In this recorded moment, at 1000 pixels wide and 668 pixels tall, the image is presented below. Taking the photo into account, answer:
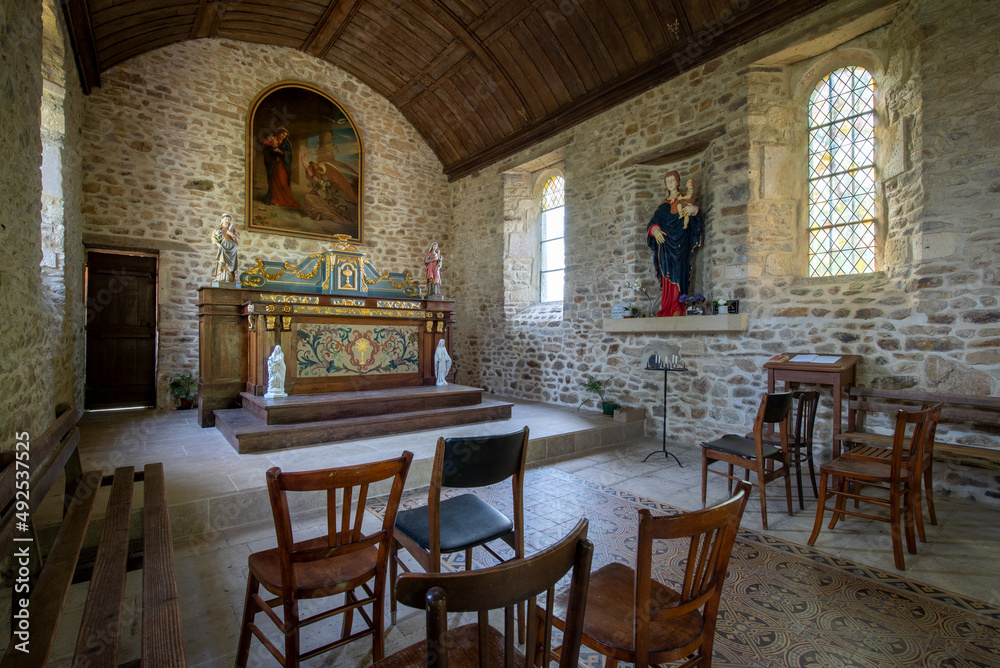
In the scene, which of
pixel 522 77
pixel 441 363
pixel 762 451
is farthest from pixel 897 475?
pixel 522 77

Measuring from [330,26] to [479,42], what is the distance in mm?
2333

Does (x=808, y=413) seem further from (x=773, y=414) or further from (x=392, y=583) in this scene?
(x=392, y=583)

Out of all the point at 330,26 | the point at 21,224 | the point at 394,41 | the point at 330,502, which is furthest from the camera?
the point at 394,41

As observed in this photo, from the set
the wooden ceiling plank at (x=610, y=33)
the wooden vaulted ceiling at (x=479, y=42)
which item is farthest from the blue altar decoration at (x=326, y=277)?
the wooden ceiling plank at (x=610, y=33)

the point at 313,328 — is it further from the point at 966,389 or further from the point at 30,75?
the point at 966,389

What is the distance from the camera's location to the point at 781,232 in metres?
4.91

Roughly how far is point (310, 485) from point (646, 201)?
18.3ft

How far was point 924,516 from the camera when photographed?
3.36 meters

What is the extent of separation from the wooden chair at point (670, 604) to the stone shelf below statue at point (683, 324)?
394 cm

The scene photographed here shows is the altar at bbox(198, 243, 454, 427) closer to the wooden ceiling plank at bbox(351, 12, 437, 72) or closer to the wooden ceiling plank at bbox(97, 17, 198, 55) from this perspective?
the wooden ceiling plank at bbox(97, 17, 198, 55)

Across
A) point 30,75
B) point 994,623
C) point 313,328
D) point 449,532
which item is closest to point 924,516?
point 994,623

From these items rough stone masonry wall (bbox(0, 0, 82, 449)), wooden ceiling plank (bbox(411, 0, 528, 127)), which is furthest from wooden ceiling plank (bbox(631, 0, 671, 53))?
rough stone masonry wall (bbox(0, 0, 82, 449))

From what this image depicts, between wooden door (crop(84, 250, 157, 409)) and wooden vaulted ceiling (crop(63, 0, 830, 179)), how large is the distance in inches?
91.8

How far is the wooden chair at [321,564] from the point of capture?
152 cm
